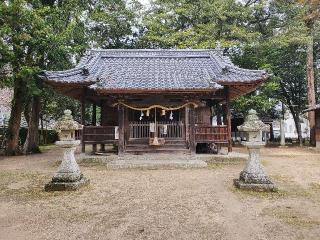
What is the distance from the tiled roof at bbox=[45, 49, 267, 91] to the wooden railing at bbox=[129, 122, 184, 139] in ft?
6.94

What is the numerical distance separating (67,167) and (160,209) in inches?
148

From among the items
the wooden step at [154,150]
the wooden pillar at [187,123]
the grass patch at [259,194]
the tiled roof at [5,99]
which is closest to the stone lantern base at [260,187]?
the grass patch at [259,194]

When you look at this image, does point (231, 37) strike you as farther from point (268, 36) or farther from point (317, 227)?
point (317, 227)

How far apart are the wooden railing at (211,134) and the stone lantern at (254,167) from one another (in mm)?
5855

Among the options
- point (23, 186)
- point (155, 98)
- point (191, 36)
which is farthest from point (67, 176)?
point (191, 36)

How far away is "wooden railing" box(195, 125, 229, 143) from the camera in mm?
16109

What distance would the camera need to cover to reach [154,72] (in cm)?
1745

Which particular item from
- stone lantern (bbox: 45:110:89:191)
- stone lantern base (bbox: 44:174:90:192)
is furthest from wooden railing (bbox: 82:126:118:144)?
stone lantern base (bbox: 44:174:90:192)

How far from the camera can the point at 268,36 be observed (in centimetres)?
2892

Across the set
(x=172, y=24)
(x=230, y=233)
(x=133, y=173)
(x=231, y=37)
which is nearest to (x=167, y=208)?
(x=230, y=233)

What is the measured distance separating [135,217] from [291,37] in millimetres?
23184

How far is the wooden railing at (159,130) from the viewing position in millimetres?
15938

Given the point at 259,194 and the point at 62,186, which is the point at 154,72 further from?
the point at 259,194

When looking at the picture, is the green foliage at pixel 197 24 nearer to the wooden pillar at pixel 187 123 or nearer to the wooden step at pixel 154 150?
the wooden pillar at pixel 187 123
